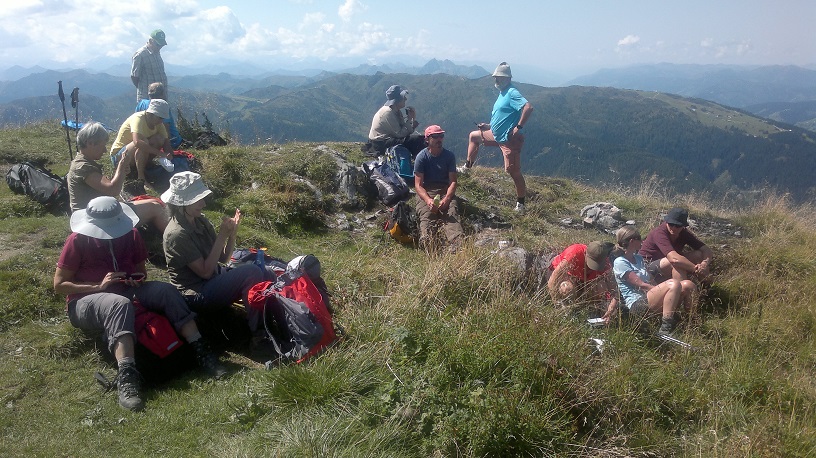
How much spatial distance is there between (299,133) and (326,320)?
12814 cm

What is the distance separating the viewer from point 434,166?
7.91 meters

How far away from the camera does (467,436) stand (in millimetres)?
3137

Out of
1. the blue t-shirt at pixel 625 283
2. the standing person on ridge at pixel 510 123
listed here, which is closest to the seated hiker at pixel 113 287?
the blue t-shirt at pixel 625 283

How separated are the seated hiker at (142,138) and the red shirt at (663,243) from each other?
22.5 ft

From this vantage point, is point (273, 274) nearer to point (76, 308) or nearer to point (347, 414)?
point (76, 308)

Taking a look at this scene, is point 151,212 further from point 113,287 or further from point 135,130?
point 135,130

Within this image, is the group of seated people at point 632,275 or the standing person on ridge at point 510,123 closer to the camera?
the group of seated people at point 632,275

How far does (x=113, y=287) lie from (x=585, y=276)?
4.65m

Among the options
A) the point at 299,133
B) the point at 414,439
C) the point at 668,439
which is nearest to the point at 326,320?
the point at 414,439

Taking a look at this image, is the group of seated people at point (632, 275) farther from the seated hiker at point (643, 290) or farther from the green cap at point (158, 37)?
the green cap at point (158, 37)

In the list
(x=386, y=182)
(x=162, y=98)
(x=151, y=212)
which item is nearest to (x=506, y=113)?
(x=386, y=182)

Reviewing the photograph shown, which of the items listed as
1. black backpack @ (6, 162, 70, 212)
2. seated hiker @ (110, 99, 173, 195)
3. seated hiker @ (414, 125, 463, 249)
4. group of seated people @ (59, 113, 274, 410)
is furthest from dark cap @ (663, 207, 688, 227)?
black backpack @ (6, 162, 70, 212)

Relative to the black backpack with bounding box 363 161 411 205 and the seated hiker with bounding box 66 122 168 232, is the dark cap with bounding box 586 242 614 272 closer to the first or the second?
the black backpack with bounding box 363 161 411 205

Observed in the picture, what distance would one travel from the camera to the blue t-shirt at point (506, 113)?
9.17 metres
